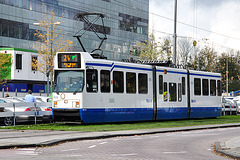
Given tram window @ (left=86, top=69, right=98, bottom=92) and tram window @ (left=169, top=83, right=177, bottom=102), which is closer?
tram window @ (left=86, top=69, right=98, bottom=92)

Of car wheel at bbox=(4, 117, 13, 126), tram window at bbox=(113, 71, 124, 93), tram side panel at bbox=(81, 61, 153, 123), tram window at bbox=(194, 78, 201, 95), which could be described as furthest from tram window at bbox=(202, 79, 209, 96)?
car wheel at bbox=(4, 117, 13, 126)

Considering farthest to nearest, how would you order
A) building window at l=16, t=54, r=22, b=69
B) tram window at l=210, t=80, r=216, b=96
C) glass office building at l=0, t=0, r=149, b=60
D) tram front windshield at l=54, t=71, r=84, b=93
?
glass office building at l=0, t=0, r=149, b=60
building window at l=16, t=54, r=22, b=69
tram window at l=210, t=80, r=216, b=96
tram front windshield at l=54, t=71, r=84, b=93

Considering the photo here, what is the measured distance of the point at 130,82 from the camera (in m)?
25.4

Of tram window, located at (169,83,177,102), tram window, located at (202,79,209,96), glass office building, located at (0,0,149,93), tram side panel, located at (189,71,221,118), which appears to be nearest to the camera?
tram window, located at (169,83,177,102)

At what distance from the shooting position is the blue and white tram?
22.7 metres

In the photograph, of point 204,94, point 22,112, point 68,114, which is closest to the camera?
point 68,114

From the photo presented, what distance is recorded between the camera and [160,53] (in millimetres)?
Result: 56562

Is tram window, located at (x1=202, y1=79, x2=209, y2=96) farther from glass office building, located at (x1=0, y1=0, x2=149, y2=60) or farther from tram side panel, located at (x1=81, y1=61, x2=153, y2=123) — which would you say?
glass office building, located at (x1=0, y1=0, x2=149, y2=60)

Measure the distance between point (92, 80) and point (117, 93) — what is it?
211 centimetres

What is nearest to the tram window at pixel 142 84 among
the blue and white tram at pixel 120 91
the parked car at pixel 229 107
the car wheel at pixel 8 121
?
the blue and white tram at pixel 120 91

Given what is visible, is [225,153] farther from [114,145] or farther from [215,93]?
[215,93]

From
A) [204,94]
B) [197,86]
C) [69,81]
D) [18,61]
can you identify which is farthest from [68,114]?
[18,61]

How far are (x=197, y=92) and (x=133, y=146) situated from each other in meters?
18.0

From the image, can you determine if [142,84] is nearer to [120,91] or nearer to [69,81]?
[120,91]
